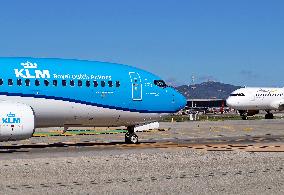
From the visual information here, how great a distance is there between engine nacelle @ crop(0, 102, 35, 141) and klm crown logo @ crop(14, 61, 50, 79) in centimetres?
181

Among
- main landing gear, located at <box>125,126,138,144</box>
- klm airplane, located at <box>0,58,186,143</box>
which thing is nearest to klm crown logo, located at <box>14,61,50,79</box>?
klm airplane, located at <box>0,58,186,143</box>

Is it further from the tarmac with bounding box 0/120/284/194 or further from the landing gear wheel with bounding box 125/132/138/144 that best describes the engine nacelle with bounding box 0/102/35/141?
the landing gear wheel with bounding box 125/132/138/144

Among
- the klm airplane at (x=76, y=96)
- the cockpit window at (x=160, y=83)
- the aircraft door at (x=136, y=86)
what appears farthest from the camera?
the cockpit window at (x=160, y=83)

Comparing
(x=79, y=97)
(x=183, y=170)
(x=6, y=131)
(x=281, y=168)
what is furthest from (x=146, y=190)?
(x=79, y=97)

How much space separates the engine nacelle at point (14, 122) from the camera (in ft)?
78.5

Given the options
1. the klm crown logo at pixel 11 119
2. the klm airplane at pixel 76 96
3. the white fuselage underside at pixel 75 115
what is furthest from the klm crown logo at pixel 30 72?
the klm crown logo at pixel 11 119

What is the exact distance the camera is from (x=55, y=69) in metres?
26.8

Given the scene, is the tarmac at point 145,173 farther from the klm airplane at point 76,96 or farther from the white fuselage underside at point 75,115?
the white fuselage underside at point 75,115

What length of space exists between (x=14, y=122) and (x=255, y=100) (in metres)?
56.2

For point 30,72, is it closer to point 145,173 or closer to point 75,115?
point 75,115

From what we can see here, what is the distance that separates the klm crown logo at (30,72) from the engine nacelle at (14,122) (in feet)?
5.93

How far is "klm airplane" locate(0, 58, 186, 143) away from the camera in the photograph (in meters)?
24.9

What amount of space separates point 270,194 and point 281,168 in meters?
5.29

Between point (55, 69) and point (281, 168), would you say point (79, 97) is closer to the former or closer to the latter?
point (55, 69)
